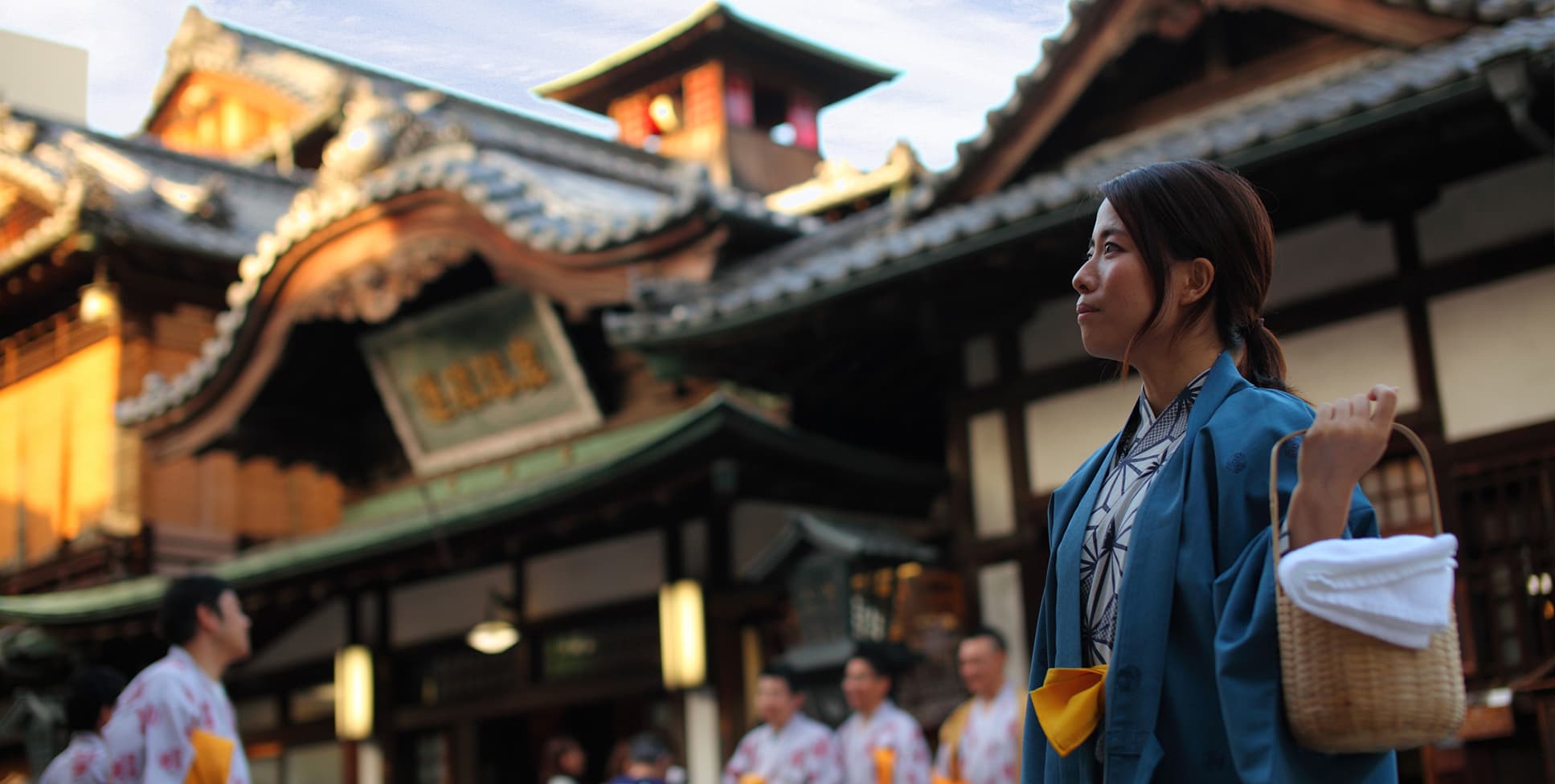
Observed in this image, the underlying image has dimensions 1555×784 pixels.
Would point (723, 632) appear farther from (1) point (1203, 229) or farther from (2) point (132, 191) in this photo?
(2) point (132, 191)

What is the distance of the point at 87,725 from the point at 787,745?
12.2 ft

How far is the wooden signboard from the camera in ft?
41.2

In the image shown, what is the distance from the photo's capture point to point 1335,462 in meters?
2.15

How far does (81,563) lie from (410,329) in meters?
6.14

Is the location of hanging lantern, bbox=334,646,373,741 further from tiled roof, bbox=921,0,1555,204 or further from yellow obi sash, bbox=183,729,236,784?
yellow obi sash, bbox=183,729,236,784

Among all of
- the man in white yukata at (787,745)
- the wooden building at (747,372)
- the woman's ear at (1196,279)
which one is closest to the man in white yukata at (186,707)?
the wooden building at (747,372)

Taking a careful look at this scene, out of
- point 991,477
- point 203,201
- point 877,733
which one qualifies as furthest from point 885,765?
point 203,201

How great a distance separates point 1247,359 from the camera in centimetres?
261

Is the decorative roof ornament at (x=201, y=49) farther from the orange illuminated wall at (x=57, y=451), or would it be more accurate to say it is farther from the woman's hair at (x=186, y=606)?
the woman's hair at (x=186, y=606)

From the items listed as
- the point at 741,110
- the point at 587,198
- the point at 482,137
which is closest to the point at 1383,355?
the point at 587,198

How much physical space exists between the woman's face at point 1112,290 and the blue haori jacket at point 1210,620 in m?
0.15

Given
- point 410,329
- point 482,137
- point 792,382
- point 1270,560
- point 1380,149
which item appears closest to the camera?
point 1270,560

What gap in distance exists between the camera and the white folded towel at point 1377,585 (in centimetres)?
203

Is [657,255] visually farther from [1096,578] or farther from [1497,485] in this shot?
[1096,578]
